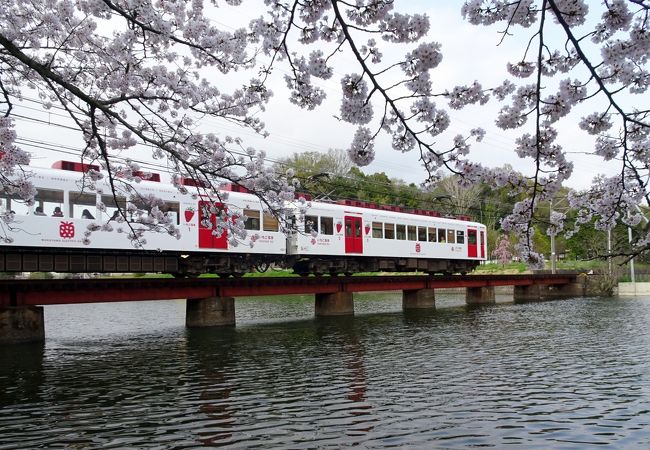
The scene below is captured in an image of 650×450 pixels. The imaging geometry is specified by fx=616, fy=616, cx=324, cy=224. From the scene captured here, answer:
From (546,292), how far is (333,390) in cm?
3747

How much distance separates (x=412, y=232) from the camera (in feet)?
93.5

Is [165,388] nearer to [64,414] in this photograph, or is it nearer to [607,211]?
[64,414]

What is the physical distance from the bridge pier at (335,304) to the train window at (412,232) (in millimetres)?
4081

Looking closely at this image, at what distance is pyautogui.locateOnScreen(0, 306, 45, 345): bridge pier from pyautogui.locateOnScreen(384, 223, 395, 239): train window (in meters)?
14.4

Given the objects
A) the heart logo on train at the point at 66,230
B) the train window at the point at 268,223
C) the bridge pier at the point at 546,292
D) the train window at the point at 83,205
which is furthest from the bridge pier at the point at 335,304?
the bridge pier at the point at 546,292

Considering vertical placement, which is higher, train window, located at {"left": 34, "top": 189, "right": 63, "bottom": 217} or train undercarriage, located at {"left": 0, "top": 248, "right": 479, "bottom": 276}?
train window, located at {"left": 34, "top": 189, "right": 63, "bottom": 217}

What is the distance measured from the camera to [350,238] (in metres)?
25.0

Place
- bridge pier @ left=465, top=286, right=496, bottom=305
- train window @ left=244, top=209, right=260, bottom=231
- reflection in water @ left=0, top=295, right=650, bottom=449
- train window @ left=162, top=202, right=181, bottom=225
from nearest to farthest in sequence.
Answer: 1. reflection in water @ left=0, top=295, right=650, bottom=449
2. train window @ left=162, top=202, right=181, bottom=225
3. train window @ left=244, top=209, right=260, bottom=231
4. bridge pier @ left=465, top=286, right=496, bottom=305

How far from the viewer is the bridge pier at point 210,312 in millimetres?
21594

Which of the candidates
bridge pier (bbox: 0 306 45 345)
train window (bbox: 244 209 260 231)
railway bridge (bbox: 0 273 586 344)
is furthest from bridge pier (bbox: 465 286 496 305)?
bridge pier (bbox: 0 306 45 345)

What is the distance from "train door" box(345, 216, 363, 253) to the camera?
24.9 meters

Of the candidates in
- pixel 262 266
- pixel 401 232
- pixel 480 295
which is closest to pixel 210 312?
pixel 262 266

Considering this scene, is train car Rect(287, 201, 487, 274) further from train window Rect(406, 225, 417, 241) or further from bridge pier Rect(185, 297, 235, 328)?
bridge pier Rect(185, 297, 235, 328)

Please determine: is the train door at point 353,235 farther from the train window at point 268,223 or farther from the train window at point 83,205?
the train window at point 83,205
